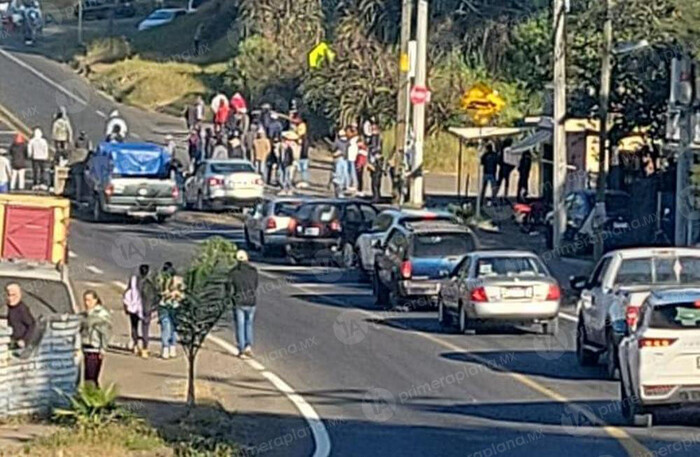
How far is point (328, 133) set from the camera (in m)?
63.7

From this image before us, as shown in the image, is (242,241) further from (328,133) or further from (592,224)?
(328,133)

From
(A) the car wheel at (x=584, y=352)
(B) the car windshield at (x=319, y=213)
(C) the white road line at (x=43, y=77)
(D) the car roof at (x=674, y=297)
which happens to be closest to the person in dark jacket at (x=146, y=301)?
(A) the car wheel at (x=584, y=352)

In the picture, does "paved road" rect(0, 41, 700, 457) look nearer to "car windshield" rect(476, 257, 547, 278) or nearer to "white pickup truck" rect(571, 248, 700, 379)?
"white pickup truck" rect(571, 248, 700, 379)

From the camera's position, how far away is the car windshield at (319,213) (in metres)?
40.9

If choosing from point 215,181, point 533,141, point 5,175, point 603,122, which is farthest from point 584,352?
point 215,181

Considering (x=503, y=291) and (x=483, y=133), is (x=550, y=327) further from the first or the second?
(x=483, y=133)

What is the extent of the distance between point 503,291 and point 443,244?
437 cm

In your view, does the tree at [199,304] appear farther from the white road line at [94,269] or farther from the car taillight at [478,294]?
the white road line at [94,269]

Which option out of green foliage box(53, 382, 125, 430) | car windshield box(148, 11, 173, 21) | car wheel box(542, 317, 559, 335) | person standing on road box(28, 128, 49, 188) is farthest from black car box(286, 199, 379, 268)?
car windshield box(148, 11, 173, 21)

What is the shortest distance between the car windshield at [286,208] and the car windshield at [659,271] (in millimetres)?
17019

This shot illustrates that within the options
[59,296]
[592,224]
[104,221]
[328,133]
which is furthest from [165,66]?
[59,296]

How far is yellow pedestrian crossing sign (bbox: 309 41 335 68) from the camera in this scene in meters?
61.1

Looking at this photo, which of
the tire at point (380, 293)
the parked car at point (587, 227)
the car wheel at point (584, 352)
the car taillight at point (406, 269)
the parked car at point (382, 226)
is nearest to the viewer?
the car wheel at point (584, 352)

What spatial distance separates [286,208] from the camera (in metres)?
41.6
